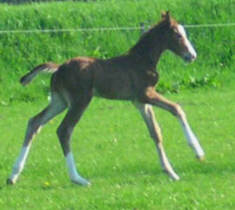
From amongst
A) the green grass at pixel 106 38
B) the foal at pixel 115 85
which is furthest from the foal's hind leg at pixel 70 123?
the green grass at pixel 106 38

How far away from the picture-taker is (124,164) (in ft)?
37.4

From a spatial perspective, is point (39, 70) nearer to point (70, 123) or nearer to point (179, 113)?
point (70, 123)

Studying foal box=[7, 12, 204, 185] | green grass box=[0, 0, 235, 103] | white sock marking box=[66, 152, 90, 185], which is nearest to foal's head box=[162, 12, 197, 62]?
foal box=[7, 12, 204, 185]

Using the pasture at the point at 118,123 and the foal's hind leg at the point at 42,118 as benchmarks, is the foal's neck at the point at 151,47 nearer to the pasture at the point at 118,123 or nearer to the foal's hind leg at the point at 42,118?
the foal's hind leg at the point at 42,118

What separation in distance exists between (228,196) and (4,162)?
12.4ft

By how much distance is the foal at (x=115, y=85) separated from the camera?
10.4m

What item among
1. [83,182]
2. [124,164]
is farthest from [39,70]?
[124,164]

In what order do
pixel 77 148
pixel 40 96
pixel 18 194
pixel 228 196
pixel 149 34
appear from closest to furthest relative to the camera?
1. pixel 228 196
2. pixel 18 194
3. pixel 149 34
4. pixel 77 148
5. pixel 40 96

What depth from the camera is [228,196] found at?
9062 millimetres

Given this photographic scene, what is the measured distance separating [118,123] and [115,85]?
192 inches

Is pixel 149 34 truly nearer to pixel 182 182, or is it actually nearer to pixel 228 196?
pixel 182 182

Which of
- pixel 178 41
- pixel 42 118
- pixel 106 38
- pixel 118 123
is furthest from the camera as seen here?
pixel 106 38

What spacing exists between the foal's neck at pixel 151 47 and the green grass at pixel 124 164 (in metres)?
1.30

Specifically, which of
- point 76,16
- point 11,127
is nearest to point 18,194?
point 11,127
